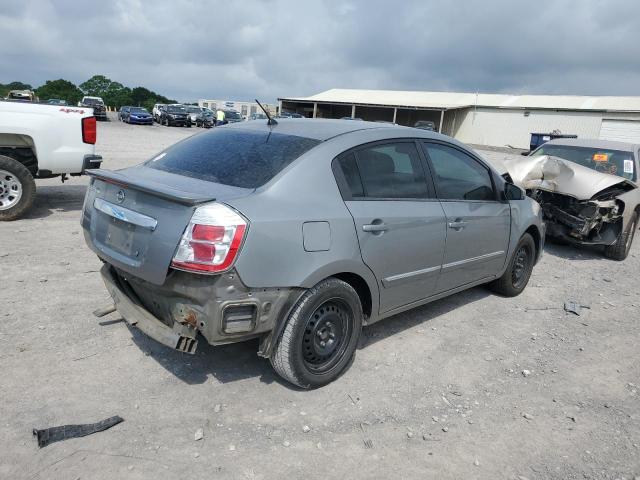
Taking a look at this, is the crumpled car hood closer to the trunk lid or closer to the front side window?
the front side window

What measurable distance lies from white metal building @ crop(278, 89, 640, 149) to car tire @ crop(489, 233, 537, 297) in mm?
37154

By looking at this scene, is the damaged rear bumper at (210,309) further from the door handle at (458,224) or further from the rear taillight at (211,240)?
the door handle at (458,224)

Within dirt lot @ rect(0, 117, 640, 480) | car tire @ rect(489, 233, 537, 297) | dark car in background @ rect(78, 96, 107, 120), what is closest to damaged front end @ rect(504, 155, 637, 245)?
car tire @ rect(489, 233, 537, 297)

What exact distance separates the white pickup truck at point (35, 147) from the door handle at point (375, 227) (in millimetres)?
5622

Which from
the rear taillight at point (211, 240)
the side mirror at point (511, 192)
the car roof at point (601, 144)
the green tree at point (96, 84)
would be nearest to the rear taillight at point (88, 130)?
the rear taillight at point (211, 240)

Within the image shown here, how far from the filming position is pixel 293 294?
304cm

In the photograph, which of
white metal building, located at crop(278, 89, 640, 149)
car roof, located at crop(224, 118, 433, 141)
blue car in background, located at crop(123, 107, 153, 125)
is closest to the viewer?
car roof, located at crop(224, 118, 433, 141)

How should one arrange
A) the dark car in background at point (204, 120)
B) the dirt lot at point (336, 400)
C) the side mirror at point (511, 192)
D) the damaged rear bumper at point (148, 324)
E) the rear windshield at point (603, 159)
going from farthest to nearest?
the dark car in background at point (204, 120)
the rear windshield at point (603, 159)
the side mirror at point (511, 192)
the damaged rear bumper at point (148, 324)
the dirt lot at point (336, 400)

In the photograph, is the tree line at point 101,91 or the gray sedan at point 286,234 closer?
the gray sedan at point 286,234

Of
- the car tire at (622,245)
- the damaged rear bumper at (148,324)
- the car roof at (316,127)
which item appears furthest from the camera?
the car tire at (622,245)

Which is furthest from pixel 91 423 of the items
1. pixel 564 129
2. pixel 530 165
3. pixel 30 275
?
pixel 564 129

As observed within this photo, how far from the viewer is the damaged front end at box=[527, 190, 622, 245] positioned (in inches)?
276

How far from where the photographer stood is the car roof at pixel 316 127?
3.63m

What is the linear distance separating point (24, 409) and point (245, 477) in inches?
56.4
